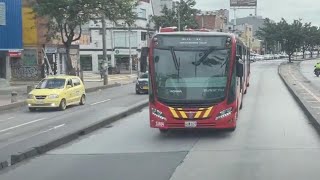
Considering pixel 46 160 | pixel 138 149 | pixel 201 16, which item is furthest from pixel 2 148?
pixel 201 16

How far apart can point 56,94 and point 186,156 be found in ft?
49.9

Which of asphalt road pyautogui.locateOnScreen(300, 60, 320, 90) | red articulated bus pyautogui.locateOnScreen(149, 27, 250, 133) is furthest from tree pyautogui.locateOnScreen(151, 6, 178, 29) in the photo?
red articulated bus pyautogui.locateOnScreen(149, 27, 250, 133)

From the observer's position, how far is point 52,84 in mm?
27516

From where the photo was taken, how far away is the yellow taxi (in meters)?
26.1

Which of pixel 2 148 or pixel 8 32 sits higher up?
pixel 8 32

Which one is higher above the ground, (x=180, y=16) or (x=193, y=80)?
(x=180, y=16)

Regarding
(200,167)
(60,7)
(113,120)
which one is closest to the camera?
(200,167)

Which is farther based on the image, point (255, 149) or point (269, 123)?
point (269, 123)

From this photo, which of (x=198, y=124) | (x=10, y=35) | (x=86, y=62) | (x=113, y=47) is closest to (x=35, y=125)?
(x=198, y=124)

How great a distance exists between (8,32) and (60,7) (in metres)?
6.31

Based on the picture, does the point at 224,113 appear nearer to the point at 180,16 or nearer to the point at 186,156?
the point at 186,156

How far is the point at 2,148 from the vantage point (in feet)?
44.0

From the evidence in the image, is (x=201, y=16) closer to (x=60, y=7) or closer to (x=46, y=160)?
(x=60, y=7)

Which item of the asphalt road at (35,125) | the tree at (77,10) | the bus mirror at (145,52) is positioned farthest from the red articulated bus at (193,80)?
the tree at (77,10)
